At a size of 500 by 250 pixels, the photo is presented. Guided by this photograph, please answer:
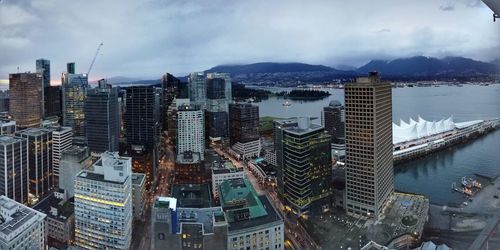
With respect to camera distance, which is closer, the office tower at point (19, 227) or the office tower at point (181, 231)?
the office tower at point (181, 231)

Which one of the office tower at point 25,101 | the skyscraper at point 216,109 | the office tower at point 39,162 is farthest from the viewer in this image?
the skyscraper at point 216,109

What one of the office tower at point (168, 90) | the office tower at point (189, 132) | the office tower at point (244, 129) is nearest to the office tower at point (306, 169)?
the office tower at point (244, 129)

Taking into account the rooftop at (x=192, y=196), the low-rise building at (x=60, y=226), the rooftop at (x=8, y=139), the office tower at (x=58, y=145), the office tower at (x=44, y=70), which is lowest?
the low-rise building at (x=60, y=226)

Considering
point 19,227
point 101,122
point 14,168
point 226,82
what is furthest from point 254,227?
point 226,82

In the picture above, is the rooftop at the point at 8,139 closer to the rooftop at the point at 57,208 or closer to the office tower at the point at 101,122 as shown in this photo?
the rooftop at the point at 57,208

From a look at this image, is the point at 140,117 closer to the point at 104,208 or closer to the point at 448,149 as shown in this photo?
the point at 104,208

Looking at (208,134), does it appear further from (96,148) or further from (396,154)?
(396,154)

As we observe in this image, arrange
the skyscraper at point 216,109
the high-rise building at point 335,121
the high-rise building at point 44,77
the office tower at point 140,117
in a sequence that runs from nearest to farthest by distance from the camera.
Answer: the office tower at point 140,117 → the high-rise building at point 335,121 → the skyscraper at point 216,109 → the high-rise building at point 44,77
